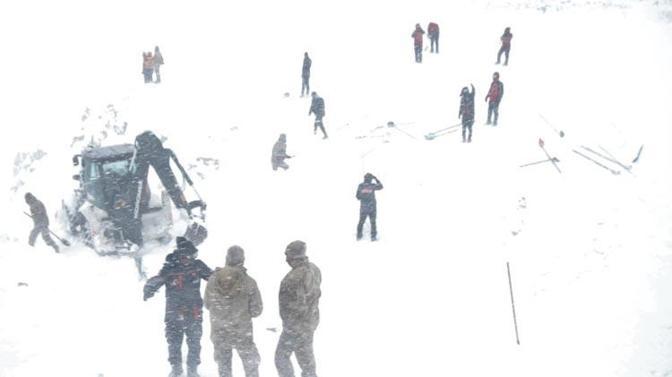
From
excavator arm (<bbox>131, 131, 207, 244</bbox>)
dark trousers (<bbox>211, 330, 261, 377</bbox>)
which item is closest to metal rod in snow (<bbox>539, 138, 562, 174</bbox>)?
excavator arm (<bbox>131, 131, 207, 244</bbox>)

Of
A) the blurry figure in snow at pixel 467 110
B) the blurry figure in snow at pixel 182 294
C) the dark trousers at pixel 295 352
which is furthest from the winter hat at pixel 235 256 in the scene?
the blurry figure in snow at pixel 467 110

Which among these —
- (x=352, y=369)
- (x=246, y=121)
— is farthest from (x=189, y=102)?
(x=352, y=369)

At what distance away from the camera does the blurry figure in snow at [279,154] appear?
56.4ft

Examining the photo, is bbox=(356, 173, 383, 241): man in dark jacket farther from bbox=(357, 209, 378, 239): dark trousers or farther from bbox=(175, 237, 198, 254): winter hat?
bbox=(175, 237, 198, 254): winter hat

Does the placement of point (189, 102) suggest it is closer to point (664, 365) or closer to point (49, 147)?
point (49, 147)

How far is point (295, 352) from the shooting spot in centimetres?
718

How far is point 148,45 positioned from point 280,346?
29.1m

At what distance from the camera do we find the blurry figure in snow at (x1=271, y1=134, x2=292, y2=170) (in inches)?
677

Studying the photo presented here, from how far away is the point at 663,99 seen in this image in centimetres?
1925

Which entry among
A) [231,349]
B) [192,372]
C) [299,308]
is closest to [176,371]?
[192,372]

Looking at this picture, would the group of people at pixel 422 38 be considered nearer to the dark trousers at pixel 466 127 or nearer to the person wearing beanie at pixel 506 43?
the person wearing beanie at pixel 506 43

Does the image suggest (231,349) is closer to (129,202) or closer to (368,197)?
(368,197)

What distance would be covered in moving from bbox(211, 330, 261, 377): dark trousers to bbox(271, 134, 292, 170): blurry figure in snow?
34.2 ft

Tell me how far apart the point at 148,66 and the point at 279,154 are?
10950mm
